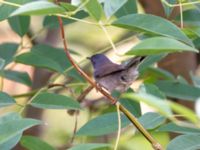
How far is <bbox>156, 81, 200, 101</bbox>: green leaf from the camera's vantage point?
1717 mm

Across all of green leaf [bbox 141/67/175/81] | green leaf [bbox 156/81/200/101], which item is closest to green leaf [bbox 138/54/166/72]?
green leaf [bbox 156/81/200/101]

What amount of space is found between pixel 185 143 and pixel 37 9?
498 millimetres

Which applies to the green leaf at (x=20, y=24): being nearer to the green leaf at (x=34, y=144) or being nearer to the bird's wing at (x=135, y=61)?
the bird's wing at (x=135, y=61)

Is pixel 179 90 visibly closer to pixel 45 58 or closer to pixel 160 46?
pixel 45 58

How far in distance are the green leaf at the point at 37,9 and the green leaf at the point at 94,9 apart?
0.07 metres

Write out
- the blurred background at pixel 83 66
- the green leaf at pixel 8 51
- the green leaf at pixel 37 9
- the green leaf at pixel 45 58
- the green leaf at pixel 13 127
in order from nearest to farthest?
the green leaf at pixel 37 9, the green leaf at pixel 13 127, the green leaf at pixel 45 58, the green leaf at pixel 8 51, the blurred background at pixel 83 66

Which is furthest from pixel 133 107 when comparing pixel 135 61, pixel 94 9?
pixel 94 9

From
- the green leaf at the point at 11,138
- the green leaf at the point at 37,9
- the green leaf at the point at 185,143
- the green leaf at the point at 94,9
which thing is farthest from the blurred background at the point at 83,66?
the green leaf at the point at 37,9

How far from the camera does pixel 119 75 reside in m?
1.89

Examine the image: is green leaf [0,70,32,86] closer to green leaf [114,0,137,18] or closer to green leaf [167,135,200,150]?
green leaf [114,0,137,18]

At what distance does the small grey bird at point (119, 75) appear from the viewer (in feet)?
5.52

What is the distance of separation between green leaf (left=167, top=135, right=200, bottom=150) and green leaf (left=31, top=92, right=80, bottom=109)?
0.82 ft

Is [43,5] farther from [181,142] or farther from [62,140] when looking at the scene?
[62,140]

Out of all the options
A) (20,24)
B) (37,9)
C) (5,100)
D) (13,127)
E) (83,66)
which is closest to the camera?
(37,9)
